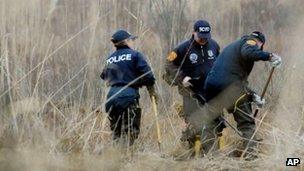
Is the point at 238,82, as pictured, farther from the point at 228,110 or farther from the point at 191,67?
the point at 191,67

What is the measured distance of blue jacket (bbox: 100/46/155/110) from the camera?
6676mm

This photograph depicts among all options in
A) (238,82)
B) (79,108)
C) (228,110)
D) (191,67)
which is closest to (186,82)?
(191,67)

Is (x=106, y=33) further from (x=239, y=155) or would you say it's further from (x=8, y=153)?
(x=8, y=153)

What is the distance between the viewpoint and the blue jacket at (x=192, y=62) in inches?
290

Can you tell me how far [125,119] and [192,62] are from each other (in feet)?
3.67

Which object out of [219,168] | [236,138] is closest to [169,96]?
[236,138]

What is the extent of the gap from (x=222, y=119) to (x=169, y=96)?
1637mm

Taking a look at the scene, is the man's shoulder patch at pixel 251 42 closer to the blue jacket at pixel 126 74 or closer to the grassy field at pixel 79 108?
the grassy field at pixel 79 108

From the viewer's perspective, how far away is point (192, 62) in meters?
7.40

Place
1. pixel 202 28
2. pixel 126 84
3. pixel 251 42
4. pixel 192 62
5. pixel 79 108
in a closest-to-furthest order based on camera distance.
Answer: pixel 79 108 < pixel 251 42 < pixel 126 84 < pixel 202 28 < pixel 192 62

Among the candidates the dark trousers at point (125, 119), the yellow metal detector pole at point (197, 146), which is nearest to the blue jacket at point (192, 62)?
the yellow metal detector pole at point (197, 146)

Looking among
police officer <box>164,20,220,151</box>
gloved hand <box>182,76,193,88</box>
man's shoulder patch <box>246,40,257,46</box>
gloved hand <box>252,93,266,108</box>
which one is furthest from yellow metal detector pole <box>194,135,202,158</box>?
man's shoulder patch <box>246,40,257,46</box>

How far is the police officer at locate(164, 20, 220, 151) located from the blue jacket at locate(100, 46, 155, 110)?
2.13 ft

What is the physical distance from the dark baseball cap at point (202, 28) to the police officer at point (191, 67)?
0.09 metres
